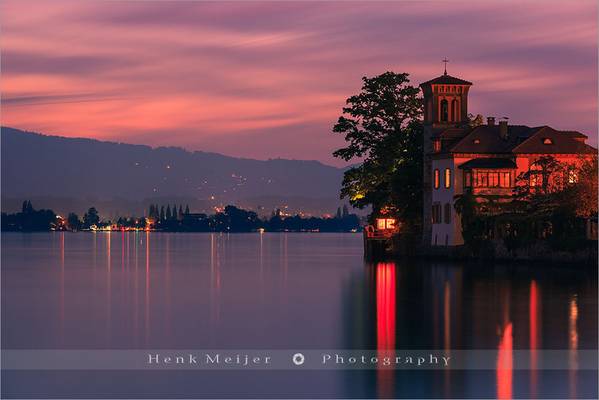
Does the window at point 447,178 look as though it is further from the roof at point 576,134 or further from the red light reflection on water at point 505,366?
the red light reflection on water at point 505,366

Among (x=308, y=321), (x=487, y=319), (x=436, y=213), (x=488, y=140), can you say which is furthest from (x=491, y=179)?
Answer: (x=308, y=321)

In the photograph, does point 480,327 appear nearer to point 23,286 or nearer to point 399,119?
point 23,286

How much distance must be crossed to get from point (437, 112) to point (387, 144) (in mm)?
5484

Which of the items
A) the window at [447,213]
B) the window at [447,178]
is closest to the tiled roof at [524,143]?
the window at [447,178]

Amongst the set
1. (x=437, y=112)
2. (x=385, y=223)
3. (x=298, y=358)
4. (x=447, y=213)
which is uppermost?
(x=437, y=112)

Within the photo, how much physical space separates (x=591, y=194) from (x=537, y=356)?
4289cm

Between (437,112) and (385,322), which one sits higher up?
(437,112)

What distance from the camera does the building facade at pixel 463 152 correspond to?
8656 cm

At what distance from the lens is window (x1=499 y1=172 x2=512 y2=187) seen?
86.2 metres

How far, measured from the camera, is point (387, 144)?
315ft

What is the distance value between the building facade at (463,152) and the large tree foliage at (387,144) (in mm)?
2599

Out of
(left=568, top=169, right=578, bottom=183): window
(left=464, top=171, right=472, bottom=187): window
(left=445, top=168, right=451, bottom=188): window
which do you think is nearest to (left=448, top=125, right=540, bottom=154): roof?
(left=445, top=168, right=451, bottom=188): window

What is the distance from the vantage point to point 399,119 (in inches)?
3802

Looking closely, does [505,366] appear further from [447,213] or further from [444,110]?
[444,110]
